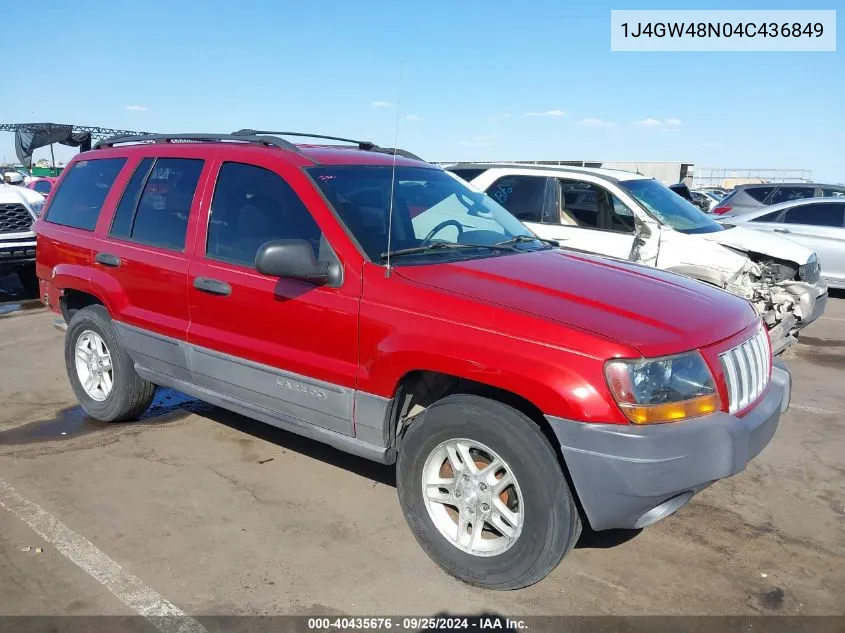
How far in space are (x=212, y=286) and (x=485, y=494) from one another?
189 centimetres

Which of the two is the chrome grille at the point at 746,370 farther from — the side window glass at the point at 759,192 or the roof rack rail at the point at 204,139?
the side window glass at the point at 759,192

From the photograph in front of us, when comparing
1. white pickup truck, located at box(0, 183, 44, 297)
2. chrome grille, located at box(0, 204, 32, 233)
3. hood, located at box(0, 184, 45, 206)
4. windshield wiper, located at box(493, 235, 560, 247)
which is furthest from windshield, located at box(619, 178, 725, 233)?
hood, located at box(0, 184, 45, 206)

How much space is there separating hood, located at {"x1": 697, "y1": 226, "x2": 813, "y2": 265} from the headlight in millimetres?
4737

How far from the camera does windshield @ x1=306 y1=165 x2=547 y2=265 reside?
363cm

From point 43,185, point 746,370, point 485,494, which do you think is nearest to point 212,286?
point 485,494

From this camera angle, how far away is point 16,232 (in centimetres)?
991

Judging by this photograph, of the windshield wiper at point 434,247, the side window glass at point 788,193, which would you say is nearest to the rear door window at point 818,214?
the side window glass at point 788,193

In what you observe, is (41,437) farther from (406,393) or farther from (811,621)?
(811,621)

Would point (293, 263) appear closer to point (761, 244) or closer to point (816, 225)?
point (761, 244)

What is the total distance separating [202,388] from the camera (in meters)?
4.25

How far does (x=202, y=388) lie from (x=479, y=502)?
193 centimetres

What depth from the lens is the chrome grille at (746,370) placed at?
9.91 ft

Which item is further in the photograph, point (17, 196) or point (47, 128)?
point (47, 128)

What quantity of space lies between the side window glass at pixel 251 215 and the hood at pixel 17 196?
7481mm
